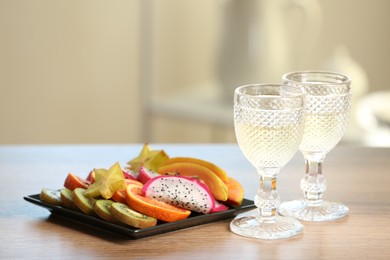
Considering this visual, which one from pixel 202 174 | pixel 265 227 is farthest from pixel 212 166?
pixel 265 227

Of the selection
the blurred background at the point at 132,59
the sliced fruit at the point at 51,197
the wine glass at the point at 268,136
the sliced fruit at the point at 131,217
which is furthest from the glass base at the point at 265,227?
the blurred background at the point at 132,59

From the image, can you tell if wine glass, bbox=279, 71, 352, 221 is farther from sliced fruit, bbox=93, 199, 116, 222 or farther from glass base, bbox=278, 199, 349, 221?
sliced fruit, bbox=93, 199, 116, 222

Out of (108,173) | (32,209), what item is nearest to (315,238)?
(108,173)

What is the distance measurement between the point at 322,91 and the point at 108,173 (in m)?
0.31

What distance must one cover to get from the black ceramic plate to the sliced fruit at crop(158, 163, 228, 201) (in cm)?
3

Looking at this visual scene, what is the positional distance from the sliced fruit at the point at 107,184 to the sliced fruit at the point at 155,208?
0.02 meters

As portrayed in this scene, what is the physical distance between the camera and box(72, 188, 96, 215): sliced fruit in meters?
1.13

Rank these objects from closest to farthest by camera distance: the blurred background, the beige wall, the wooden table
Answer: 1. the wooden table
2. the blurred background
3. the beige wall

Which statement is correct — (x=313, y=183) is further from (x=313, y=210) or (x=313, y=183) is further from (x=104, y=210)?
(x=104, y=210)

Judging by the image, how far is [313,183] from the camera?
125 centimetres

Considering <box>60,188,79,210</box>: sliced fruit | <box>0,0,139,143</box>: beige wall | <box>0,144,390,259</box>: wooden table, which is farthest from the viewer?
<box>0,0,139,143</box>: beige wall

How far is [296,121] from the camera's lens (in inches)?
43.3

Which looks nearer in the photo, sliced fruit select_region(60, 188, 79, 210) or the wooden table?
the wooden table

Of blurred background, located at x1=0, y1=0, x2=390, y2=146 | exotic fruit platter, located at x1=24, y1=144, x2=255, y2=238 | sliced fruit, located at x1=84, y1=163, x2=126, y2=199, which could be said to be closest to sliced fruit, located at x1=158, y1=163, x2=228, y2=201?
exotic fruit platter, located at x1=24, y1=144, x2=255, y2=238
